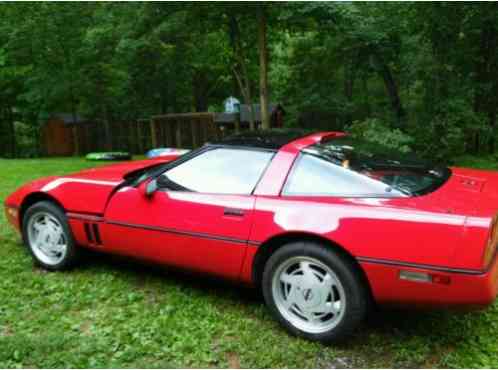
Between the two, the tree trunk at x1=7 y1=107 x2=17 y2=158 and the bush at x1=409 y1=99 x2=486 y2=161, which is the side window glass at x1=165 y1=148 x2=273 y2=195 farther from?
the tree trunk at x1=7 y1=107 x2=17 y2=158

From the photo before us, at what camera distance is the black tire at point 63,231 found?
139 inches

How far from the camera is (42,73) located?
1574 centimetres

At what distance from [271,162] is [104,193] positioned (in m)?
1.44

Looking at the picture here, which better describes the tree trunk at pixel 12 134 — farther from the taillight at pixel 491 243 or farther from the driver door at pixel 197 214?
the taillight at pixel 491 243

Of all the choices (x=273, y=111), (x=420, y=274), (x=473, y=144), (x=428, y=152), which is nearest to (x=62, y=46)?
(x=273, y=111)

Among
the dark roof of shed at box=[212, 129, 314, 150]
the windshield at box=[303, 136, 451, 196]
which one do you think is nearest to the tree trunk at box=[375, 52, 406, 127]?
the windshield at box=[303, 136, 451, 196]

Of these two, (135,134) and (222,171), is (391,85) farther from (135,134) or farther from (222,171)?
(222,171)

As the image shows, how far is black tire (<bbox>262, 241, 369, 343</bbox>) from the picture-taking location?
2.41 m

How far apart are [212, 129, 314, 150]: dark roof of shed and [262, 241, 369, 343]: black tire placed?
779mm

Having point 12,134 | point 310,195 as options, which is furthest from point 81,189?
point 12,134

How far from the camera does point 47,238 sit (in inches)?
145

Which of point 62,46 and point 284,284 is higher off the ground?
point 62,46

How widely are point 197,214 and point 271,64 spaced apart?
20084 millimetres

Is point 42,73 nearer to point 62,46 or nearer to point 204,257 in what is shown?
point 62,46
